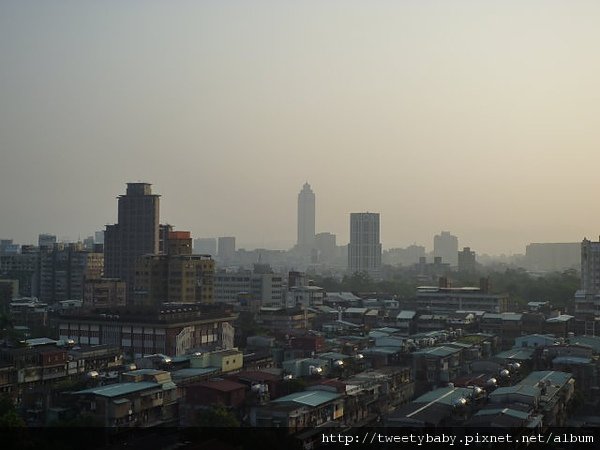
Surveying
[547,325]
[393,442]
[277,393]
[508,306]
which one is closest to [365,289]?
[508,306]

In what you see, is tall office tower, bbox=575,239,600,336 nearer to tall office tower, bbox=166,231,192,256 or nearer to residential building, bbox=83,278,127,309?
tall office tower, bbox=166,231,192,256

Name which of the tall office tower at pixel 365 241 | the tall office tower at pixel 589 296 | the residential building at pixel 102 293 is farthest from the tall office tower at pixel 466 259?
the residential building at pixel 102 293

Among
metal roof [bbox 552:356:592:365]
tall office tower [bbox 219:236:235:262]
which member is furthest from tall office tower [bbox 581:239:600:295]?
tall office tower [bbox 219:236:235:262]

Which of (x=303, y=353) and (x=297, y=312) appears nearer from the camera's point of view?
(x=303, y=353)

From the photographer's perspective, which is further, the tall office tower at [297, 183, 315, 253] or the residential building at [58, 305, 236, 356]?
the tall office tower at [297, 183, 315, 253]

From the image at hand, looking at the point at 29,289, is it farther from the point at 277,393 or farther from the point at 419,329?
the point at 277,393

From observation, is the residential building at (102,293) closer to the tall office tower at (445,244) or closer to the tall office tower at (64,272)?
the tall office tower at (64,272)
